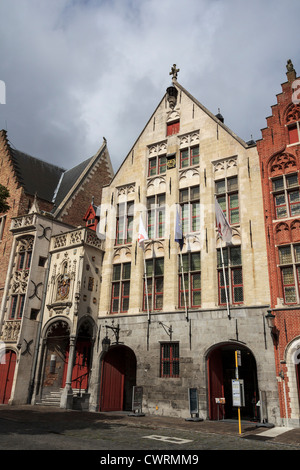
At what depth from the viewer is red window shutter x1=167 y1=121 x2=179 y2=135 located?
23.6 metres

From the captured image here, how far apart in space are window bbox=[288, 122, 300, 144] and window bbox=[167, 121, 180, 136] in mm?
7438

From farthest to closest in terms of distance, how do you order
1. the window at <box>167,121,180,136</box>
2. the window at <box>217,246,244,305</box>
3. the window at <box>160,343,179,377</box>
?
the window at <box>167,121,180,136</box> < the window at <box>160,343,179,377</box> < the window at <box>217,246,244,305</box>

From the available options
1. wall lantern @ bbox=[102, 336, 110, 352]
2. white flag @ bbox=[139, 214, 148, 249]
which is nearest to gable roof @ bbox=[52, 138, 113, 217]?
white flag @ bbox=[139, 214, 148, 249]

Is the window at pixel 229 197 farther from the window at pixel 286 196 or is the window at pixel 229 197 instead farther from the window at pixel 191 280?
Answer: the window at pixel 191 280

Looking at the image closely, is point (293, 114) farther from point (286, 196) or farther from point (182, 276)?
point (182, 276)

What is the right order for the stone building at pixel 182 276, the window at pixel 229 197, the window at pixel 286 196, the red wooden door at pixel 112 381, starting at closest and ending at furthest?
the stone building at pixel 182 276 < the window at pixel 286 196 < the window at pixel 229 197 < the red wooden door at pixel 112 381

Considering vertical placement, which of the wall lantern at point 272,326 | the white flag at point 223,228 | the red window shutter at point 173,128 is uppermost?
the red window shutter at point 173,128

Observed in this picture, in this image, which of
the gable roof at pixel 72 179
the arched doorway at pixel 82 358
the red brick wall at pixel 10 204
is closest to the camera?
the arched doorway at pixel 82 358

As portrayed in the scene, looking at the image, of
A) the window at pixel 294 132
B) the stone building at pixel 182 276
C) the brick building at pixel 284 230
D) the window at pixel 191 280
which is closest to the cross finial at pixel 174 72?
A: the stone building at pixel 182 276

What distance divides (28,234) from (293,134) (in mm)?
17557

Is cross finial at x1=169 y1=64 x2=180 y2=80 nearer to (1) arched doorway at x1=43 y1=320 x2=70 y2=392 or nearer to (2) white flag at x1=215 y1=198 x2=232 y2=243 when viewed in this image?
(2) white flag at x1=215 y1=198 x2=232 y2=243

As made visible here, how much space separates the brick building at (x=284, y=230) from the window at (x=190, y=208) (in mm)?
3986

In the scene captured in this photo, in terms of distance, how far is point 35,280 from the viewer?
75.9 feet

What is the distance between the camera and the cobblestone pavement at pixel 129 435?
9664mm
